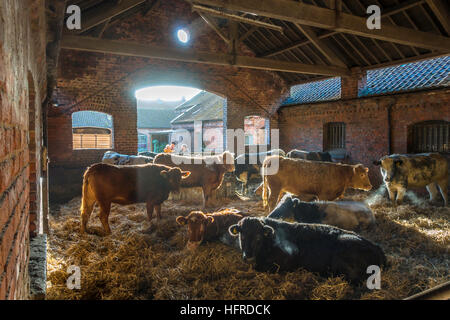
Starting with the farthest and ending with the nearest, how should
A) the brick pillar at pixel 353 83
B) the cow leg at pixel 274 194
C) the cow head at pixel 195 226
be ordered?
the brick pillar at pixel 353 83
the cow leg at pixel 274 194
the cow head at pixel 195 226

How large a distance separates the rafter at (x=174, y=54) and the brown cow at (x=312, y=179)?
4.08 meters

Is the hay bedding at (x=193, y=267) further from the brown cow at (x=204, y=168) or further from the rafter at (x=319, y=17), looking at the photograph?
the rafter at (x=319, y=17)

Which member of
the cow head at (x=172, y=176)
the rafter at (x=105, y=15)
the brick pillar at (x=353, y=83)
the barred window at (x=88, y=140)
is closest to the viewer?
the cow head at (x=172, y=176)

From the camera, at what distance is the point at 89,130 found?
2642 centimetres

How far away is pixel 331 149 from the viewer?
488 inches

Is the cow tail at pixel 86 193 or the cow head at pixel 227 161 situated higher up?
the cow head at pixel 227 161

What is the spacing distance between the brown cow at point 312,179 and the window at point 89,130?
72.2 ft

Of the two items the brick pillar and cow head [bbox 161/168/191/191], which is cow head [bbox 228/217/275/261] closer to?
cow head [bbox 161/168/191/191]

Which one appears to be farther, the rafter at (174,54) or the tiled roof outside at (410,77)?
the tiled roof outside at (410,77)

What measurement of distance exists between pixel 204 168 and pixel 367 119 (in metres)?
6.54

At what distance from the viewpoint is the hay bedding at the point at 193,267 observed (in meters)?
3.44

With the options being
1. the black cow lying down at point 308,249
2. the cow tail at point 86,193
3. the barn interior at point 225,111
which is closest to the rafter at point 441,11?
the barn interior at point 225,111

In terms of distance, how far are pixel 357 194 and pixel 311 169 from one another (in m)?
3.74

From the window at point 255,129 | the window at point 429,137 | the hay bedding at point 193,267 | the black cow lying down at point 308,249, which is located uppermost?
the window at point 255,129
